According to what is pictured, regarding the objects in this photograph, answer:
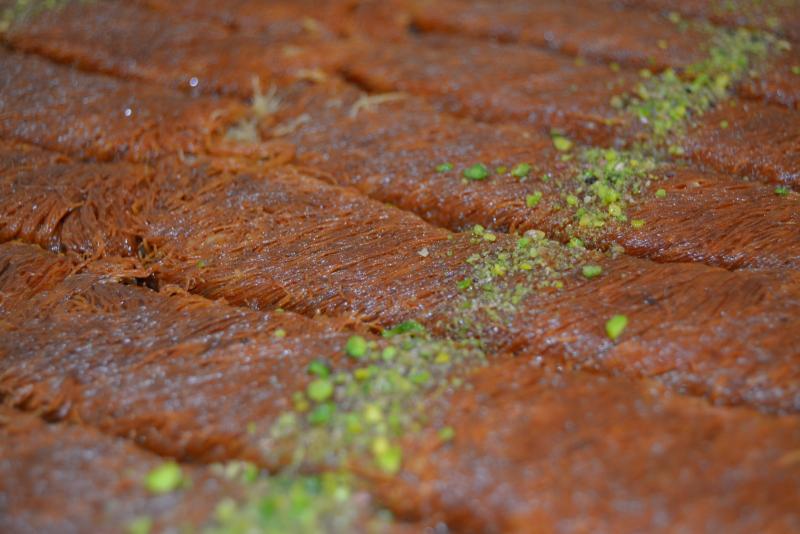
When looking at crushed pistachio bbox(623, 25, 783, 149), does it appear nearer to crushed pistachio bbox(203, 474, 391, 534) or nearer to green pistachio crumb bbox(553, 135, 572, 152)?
green pistachio crumb bbox(553, 135, 572, 152)

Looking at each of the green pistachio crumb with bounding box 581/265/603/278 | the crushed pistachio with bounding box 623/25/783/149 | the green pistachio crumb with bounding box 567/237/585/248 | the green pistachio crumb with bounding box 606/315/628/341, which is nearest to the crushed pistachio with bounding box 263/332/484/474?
the green pistachio crumb with bounding box 606/315/628/341

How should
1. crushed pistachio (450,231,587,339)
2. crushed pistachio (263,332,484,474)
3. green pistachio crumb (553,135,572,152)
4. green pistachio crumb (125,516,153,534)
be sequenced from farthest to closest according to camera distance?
green pistachio crumb (553,135,572,152), crushed pistachio (450,231,587,339), crushed pistachio (263,332,484,474), green pistachio crumb (125,516,153,534)

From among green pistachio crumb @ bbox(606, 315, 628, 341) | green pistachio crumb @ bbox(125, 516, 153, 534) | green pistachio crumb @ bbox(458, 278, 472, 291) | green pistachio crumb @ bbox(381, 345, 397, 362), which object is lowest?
green pistachio crumb @ bbox(125, 516, 153, 534)

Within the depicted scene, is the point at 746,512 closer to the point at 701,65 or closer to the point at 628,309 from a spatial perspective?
the point at 628,309

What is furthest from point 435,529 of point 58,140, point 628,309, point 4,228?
→ point 58,140

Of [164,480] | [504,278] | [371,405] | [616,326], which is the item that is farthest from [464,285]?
[164,480]

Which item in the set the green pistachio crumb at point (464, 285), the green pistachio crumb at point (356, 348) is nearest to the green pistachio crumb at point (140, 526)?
the green pistachio crumb at point (356, 348)
